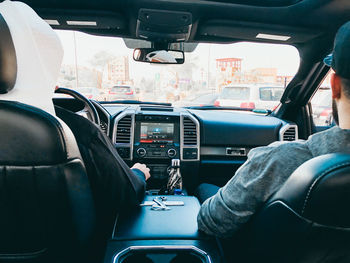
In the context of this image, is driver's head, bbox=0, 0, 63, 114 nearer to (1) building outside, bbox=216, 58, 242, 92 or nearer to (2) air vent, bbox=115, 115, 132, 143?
(2) air vent, bbox=115, 115, 132, 143

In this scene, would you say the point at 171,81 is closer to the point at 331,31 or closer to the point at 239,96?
the point at 331,31

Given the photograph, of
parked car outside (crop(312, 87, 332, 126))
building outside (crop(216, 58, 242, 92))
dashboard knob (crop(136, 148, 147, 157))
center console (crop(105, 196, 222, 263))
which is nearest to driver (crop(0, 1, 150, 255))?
center console (crop(105, 196, 222, 263))

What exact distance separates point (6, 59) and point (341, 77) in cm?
121

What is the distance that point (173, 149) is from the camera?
3.38 metres

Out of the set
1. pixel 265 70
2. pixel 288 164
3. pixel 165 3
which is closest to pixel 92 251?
pixel 288 164

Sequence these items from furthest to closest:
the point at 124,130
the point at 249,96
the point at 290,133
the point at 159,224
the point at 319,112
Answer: the point at 249,96
the point at 319,112
the point at 290,133
the point at 124,130
the point at 159,224

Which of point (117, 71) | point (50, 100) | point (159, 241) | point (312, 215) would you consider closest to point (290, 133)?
point (159, 241)

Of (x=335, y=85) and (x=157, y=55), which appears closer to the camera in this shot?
(x=335, y=85)

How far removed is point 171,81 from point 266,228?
3.11 m

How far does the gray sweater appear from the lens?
1056mm

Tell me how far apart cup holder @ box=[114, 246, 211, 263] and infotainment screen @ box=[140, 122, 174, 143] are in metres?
2.01

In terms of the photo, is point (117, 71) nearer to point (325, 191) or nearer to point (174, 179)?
point (174, 179)

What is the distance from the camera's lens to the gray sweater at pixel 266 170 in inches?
41.6

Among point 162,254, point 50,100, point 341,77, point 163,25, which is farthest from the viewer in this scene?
point 163,25
